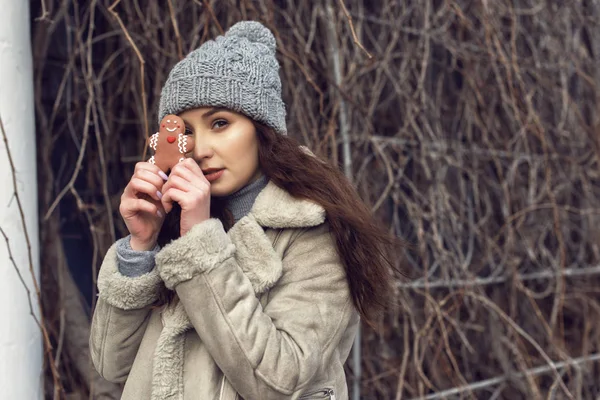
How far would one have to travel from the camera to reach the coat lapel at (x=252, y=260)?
3.84ft

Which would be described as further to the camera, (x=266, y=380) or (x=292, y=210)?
(x=292, y=210)

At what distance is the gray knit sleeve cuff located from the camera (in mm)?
1184

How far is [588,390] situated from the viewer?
3.05 m

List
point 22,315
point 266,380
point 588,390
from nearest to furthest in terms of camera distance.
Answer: point 266,380
point 22,315
point 588,390

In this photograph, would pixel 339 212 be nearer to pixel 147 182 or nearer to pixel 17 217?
pixel 147 182

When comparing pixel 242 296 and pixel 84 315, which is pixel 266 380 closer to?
pixel 242 296

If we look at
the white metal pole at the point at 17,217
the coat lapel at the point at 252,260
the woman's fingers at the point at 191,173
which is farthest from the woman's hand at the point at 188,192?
the white metal pole at the point at 17,217

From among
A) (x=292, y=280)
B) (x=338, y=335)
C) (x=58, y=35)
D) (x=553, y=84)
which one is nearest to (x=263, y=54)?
(x=292, y=280)

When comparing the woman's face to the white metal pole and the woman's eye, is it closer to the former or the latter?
the woman's eye

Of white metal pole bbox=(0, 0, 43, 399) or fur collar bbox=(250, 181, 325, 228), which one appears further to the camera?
white metal pole bbox=(0, 0, 43, 399)

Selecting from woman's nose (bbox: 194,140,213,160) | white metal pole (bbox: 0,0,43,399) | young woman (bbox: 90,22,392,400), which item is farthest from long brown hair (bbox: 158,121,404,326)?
white metal pole (bbox: 0,0,43,399)

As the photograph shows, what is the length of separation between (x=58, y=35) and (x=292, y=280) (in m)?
1.39

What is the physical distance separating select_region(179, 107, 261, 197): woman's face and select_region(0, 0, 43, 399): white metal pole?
0.68 m

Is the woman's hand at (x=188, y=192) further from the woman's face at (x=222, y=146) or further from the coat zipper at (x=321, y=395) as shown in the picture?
the coat zipper at (x=321, y=395)
